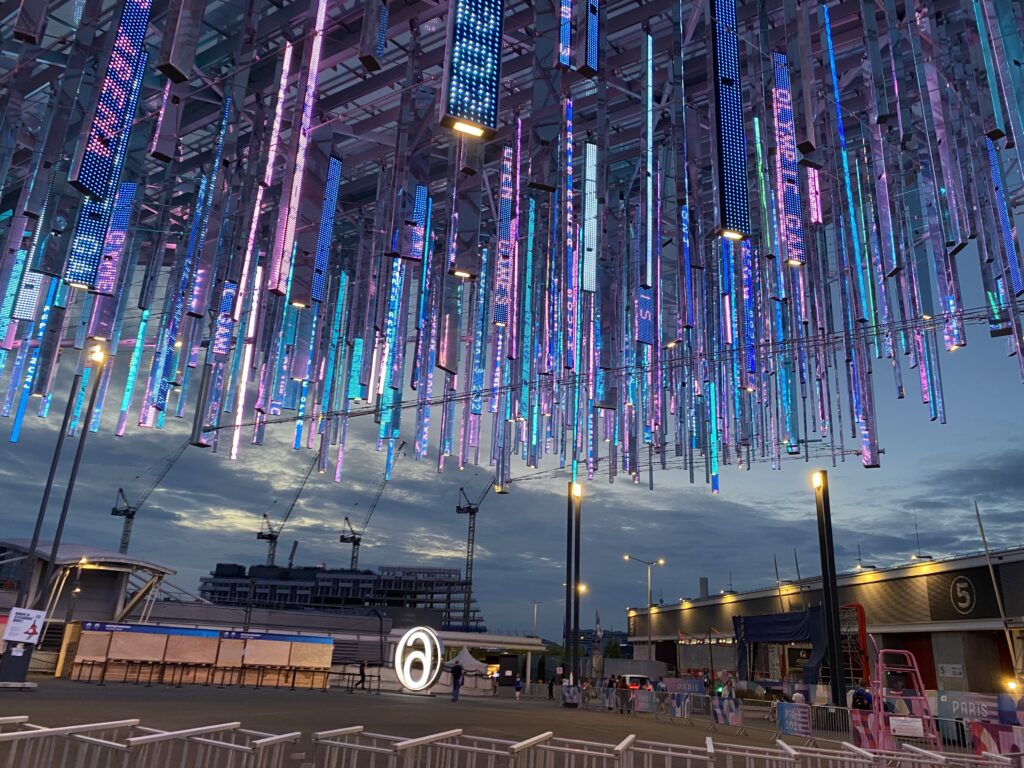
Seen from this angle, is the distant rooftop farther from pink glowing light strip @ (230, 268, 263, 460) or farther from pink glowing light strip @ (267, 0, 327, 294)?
pink glowing light strip @ (267, 0, 327, 294)

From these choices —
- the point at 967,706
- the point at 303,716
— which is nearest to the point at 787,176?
the point at 303,716

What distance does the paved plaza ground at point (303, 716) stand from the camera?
14281 mm

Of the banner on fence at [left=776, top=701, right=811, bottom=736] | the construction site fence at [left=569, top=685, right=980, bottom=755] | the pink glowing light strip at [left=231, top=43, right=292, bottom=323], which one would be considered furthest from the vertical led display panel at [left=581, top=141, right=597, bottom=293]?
the banner on fence at [left=776, top=701, right=811, bottom=736]

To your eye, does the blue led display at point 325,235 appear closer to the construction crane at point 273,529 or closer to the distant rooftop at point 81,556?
the distant rooftop at point 81,556

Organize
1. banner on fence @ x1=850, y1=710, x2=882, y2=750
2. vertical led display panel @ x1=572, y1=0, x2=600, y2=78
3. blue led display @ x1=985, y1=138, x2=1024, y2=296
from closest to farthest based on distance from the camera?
1. vertical led display panel @ x1=572, y1=0, x2=600, y2=78
2. blue led display @ x1=985, y1=138, x2=1024, y2=296
3. banner on fence @ x1=850, y1=710, x2=882, y2=750

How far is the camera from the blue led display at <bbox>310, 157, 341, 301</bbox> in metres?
14.6

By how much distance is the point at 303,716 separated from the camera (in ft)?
53.8

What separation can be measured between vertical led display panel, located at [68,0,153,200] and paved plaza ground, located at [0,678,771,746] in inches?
337

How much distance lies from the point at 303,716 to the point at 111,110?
12.4m

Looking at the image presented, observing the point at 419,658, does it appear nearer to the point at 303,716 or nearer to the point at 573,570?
the point at 303,716

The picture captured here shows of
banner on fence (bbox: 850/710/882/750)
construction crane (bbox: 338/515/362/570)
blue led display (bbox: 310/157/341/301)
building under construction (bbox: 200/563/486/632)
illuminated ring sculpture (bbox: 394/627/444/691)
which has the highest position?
construction crane (bbox: 338/515/362/570)

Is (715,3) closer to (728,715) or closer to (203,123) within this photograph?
(203,123)

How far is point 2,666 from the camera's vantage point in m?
19.8

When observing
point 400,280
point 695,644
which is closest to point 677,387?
point 400,280
